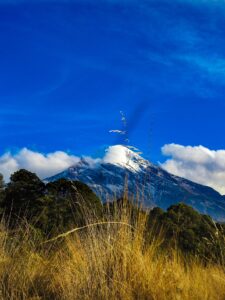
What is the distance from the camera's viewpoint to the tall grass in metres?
5.15

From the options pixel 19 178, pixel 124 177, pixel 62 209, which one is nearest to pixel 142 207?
pixel 124 177

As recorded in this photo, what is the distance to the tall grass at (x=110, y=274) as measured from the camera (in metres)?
5.15

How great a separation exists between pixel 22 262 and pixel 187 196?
2.19 m

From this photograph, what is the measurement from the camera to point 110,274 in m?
5.48

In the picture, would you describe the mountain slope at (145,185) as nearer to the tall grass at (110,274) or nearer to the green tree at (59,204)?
the tall grass at (110,274)

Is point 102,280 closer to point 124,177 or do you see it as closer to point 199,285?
point 199,285

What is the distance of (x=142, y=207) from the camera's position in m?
6.18

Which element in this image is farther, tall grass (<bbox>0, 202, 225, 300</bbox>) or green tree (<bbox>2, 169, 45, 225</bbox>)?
green tree (<bbox>2, 169, 45, 225</bbox>)

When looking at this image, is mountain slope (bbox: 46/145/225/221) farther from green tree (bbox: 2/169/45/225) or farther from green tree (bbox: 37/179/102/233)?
green tree (bbox: 2/169/45/225)

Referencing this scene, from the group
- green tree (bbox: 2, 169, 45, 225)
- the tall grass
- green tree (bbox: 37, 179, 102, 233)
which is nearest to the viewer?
the tall grass

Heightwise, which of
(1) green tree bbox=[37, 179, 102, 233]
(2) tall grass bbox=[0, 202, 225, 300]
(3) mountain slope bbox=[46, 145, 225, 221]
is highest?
(1) green tree bbox=[37, 179, 102, 233]

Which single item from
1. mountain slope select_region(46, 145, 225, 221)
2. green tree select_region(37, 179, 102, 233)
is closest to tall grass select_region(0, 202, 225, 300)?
mountain slope select_region(46, 145, 225, 221)

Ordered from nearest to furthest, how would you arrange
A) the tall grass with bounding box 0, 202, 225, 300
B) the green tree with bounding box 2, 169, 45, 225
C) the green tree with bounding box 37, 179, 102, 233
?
the tall grass with bounding box 0, 202, 225, 300
the green tree with bounding box 37, 179, 102, 233
the green tree with bounding box 2, 169, 45, 225

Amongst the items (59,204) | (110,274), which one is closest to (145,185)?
(110,274)
